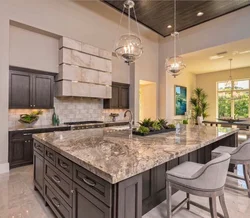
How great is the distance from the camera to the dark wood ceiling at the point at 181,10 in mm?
4609

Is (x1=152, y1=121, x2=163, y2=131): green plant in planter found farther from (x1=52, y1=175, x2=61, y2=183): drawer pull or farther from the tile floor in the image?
(x1=52, y1=175, x2=61, y2=183): drawer pull

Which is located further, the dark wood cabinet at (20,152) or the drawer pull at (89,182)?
the dark wood cabinet at (20,152)

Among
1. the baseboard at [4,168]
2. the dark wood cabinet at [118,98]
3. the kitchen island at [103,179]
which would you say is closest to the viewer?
the kitchen island at [103,179]

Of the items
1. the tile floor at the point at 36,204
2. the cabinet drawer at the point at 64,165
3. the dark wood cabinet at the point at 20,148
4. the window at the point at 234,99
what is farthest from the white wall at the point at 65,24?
the window at the point at 234,99

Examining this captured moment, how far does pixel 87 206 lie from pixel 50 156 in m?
0.94

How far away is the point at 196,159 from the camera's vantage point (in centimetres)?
328

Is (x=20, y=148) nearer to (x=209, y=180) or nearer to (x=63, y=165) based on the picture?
(x=63, y=165)

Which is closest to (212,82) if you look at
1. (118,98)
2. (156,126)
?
(118,98)

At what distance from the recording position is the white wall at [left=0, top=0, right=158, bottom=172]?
144 inches

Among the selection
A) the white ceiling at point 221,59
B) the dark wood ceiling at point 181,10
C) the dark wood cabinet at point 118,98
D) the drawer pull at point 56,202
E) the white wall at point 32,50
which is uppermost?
the dark wood ceiling at point 181,10

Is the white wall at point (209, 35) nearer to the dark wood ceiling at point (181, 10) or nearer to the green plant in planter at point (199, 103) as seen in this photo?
the dark wood ceiling at point (181, 10)

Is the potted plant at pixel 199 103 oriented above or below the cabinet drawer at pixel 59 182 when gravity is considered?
above

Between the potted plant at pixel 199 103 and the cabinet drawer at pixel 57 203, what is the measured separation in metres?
8.89

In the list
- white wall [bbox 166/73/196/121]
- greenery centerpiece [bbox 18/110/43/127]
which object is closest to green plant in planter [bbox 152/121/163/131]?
greenery centerpiece [bbox 18/110/43/127]
